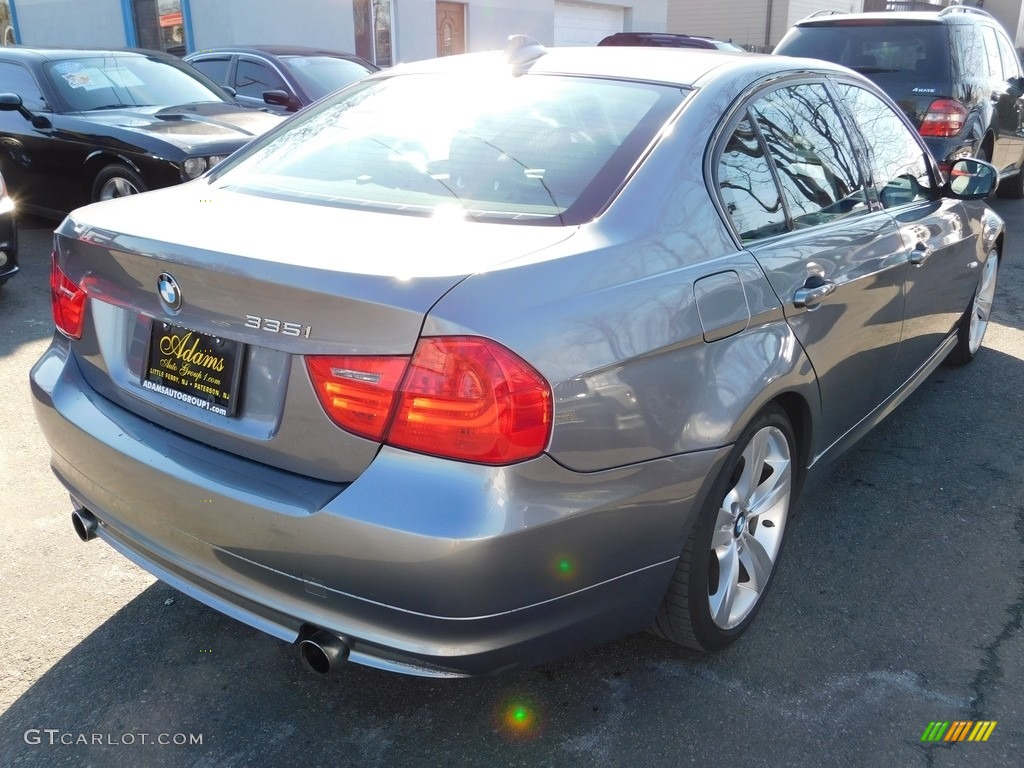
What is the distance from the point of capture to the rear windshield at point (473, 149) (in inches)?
92.0

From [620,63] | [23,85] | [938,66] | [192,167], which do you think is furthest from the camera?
[23,85]

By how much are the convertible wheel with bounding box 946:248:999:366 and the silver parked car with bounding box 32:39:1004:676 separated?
1.94m

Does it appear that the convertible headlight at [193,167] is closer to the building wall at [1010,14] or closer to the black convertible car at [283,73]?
the black convertible car at [283,73]

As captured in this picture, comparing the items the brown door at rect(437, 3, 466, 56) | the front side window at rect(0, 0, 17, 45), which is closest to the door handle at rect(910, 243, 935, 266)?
the brown door at rect(437, 3, 466, 56)

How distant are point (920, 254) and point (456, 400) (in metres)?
2.27

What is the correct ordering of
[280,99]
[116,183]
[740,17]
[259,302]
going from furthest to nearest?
[740,17] < [280,99] < [116,183] < [259,302]

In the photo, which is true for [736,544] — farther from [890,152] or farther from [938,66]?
[938,66]

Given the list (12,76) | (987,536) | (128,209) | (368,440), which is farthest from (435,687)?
(12,76)

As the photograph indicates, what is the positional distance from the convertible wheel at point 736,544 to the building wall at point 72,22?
15.4 metres

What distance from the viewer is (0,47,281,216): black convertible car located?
6.70m

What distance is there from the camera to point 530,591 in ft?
6.34

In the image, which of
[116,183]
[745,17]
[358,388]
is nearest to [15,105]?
[116,183]

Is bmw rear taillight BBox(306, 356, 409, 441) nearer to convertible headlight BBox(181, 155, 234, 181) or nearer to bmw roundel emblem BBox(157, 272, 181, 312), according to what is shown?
bmw roundel emblem BBox(157, 272, 181, 312)

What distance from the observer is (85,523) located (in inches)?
99.3
